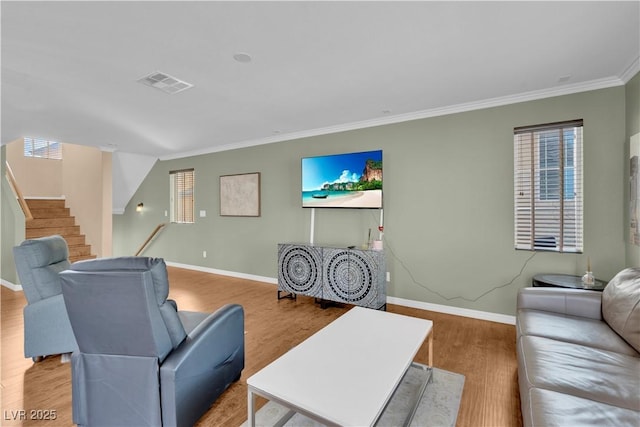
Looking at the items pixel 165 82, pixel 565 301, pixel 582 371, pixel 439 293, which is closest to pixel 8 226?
pixel 165 82

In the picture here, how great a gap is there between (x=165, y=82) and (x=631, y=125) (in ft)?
13.6

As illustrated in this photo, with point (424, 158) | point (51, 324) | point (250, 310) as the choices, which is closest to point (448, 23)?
point (424, 158)

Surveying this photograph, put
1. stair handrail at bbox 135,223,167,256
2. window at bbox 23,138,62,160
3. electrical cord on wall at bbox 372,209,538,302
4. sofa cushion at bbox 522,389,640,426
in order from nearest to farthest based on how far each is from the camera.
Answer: sofa cushion at bbox 522,389,640,426
electrical cord on wall at bbox 372,209,538,302
stair handrail at bbox 135,223,167,256
window at bbox 23,138,62,160

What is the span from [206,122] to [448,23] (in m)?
3.23

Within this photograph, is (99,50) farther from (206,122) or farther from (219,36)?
(206,122)

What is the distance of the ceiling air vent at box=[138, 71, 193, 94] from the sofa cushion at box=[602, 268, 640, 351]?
12.3ft

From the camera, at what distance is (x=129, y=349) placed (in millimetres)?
1550

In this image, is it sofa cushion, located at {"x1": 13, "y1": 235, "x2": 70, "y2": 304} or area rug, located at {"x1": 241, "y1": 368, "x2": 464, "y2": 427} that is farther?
sofa cushion, located at {"x1": 13, "y1": 235, "x2": 70, "y2": 304}

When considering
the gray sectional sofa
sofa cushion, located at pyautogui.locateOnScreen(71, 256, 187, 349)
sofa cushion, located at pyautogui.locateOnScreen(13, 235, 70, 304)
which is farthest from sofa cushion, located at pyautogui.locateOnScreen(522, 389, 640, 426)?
sofa cushion, located at pyautogui.locateOnScreen(13, 235, 70, 304)

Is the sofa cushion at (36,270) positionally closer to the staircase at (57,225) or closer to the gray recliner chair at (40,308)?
the gray recliner chair at (40,308)

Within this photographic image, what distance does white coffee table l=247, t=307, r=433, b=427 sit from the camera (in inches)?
50.6

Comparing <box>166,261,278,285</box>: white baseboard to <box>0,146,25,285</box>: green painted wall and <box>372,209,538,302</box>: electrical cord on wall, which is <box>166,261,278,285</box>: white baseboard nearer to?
<box>372,209,538,302</box>: electrical cord on wall

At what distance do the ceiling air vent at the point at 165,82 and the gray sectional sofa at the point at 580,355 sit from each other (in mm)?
3367

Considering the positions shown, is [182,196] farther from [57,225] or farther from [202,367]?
[202,367]
